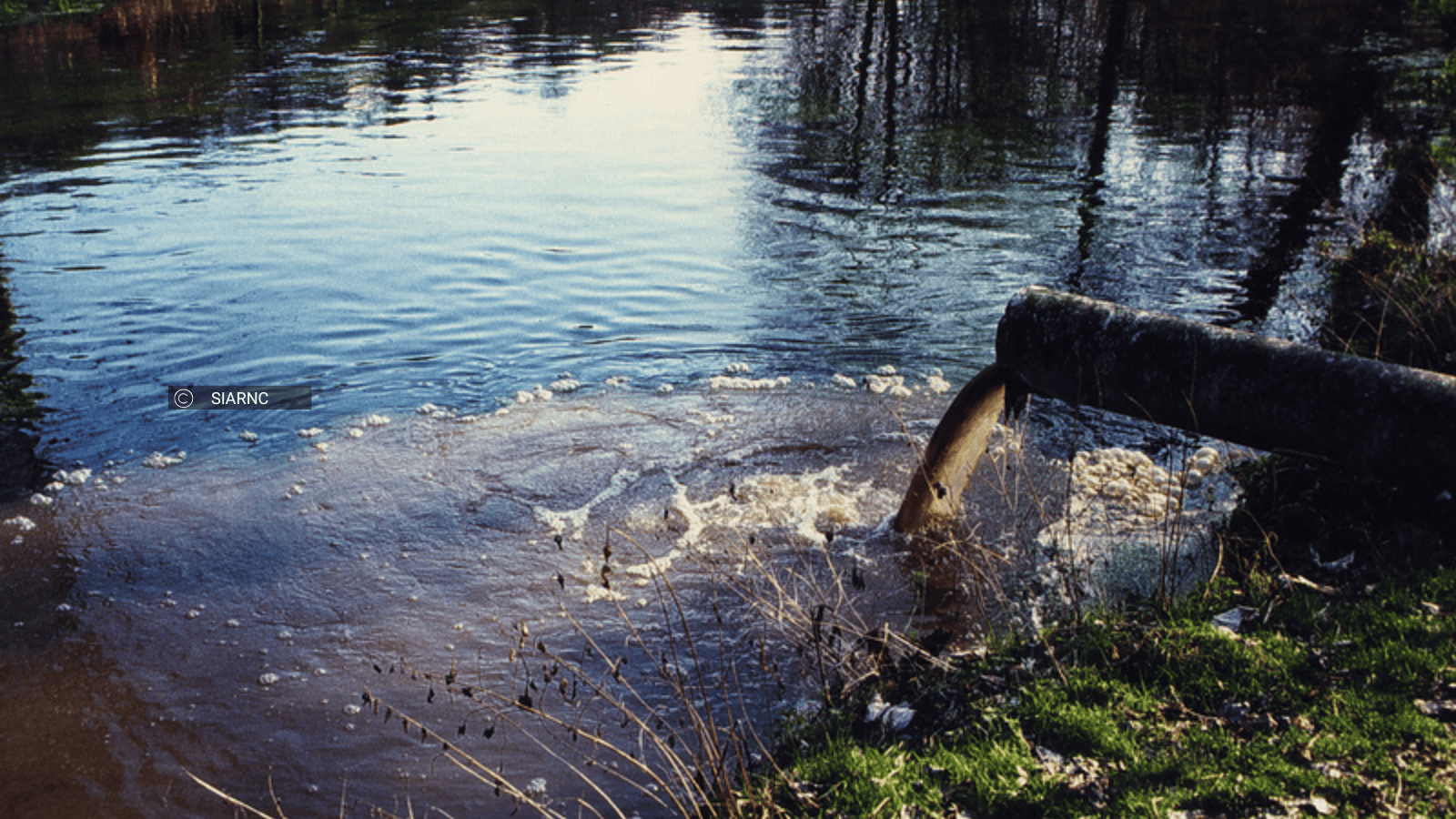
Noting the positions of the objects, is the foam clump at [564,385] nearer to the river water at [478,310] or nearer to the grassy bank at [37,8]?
the river water at [478,310]

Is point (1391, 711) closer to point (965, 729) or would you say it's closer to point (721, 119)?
point (965, 729)

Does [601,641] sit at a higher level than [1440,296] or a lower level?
lower

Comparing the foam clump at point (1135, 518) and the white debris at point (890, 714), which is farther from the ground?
the foam clump at point (1135, 518)

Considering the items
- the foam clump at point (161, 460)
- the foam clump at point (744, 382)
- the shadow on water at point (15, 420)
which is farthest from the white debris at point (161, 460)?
the foam clump at point (744, 382)

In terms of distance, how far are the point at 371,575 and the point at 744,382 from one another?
3731 millimetres

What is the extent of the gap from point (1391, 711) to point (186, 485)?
7.53m

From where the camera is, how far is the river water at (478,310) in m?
5.47

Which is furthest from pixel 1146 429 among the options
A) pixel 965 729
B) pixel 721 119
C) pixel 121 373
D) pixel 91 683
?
pixel 721 119

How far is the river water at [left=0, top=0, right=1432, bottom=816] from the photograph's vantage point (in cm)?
547

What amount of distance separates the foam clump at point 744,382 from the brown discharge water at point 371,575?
0.16 meters

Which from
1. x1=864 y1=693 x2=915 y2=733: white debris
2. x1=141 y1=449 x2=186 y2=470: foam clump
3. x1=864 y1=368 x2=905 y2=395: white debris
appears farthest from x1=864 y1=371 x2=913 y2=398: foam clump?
x1=141 y1=449 x2=186 y2=470: foam clump

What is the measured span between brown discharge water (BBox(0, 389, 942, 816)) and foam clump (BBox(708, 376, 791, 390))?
0.16 m

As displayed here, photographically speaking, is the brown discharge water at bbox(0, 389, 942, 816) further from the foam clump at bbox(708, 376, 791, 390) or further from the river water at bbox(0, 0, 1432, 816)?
the foam clump at bbox(708, 376, 791, 390)

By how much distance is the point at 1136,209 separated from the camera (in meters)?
13.4
